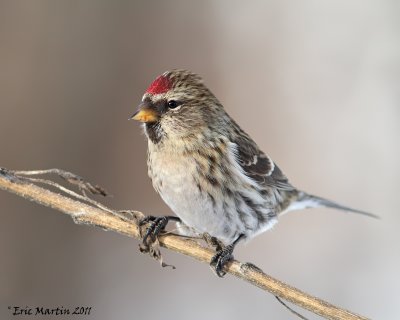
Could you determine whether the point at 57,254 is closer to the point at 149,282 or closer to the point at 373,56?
the point at 149,282

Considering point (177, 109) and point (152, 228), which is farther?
point (177, 109)

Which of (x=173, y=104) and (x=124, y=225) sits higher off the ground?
(x=173, y=104)

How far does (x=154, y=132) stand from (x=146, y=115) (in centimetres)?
16

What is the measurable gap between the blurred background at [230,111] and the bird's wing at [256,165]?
1.44m

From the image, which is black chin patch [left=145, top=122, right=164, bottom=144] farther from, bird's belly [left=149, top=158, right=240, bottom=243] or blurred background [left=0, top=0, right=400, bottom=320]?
blurred background [left=0, top=0, right=400, bottom=320]

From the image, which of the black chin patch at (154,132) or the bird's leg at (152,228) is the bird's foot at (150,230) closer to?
the bird's leg at (152,228)

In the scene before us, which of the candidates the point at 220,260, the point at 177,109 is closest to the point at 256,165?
the point at 177,109

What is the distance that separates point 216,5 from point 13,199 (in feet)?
7.88

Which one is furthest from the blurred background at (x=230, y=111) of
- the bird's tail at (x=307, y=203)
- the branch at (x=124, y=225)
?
the branch at (x=124, y=225)

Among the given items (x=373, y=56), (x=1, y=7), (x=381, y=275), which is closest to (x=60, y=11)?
(x=1, y=7)

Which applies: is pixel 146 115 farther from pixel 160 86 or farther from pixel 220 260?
pixel 220 260

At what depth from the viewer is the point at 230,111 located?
4965 mm

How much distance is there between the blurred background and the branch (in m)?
2.13

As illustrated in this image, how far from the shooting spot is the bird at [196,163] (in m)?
2.44
